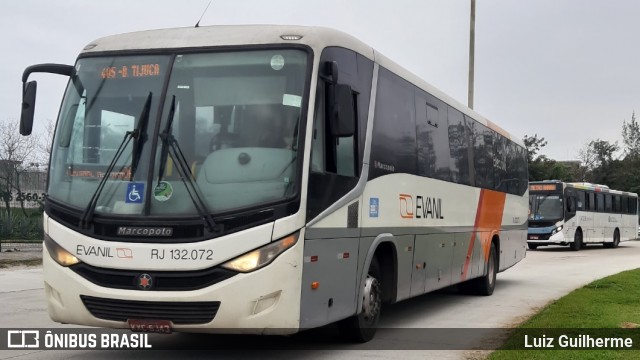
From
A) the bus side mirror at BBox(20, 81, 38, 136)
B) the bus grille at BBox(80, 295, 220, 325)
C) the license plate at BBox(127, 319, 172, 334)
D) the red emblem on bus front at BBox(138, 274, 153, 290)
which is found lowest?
the license plate at BBox(127, 319, 172, 334)

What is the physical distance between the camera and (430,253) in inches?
449

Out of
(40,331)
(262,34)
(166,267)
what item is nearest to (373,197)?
(262,34)

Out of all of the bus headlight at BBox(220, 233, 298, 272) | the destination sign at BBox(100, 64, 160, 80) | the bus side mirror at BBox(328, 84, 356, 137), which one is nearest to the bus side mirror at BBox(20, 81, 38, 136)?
the destination sign at BBox(100, 64, 160, 80)

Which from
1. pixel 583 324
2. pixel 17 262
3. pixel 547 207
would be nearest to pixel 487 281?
pixel 583 324

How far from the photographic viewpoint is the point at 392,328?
34.4 ft

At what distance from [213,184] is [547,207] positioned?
103ft

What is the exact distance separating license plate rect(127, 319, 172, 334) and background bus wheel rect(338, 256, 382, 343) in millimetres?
2598

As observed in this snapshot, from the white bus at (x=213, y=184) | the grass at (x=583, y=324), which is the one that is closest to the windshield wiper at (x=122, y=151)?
the white bus at (x=213, y=184)

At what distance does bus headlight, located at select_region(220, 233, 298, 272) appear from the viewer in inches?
268

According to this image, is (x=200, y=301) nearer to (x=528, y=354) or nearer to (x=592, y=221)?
(x=528, y=354)

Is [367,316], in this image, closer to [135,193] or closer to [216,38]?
[135,193]

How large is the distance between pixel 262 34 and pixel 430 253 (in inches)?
199

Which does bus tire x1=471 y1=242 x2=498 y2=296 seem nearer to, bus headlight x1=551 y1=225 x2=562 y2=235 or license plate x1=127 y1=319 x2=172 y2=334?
license plate x1=127 y1=319 x2=172 y2=334

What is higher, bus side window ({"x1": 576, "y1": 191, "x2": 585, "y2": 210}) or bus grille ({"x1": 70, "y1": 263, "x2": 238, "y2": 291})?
bus side window ({"x1": 576, "y1": 191, "x2": 585, "y2": 210})
